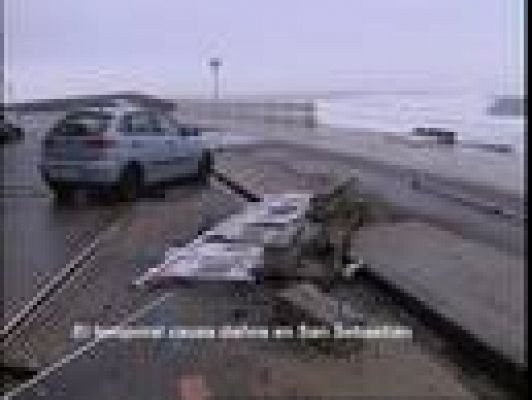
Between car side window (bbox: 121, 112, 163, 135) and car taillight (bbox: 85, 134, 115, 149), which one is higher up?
car side window (bbox: 121, 112, 163, 135)

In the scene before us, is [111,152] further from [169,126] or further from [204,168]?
[204,168]

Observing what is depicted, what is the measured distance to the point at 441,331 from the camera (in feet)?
29.0

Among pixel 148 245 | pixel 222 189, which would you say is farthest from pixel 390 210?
pixel 222 189

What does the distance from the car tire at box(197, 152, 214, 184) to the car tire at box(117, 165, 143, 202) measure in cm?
319

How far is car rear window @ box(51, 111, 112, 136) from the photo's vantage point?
20984mm

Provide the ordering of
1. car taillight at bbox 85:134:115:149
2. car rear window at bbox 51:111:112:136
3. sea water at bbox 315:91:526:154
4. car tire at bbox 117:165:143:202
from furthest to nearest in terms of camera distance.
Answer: sea water at bbox 315:91:526:154 < car rear window at bbox 51:111:112:136 < car taillight at bbox 85:134:115:149 < car tire at bbox 117:165:143:202

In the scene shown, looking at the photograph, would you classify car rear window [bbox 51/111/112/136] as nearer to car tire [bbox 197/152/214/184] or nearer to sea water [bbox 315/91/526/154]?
car tire [bbox 197/152/214/184]

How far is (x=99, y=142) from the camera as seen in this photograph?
20.7 metres

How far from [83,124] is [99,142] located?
2.52 feet

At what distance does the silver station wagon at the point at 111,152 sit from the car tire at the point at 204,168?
1481 millimetres

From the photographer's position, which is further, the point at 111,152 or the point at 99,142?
the point at 99,142

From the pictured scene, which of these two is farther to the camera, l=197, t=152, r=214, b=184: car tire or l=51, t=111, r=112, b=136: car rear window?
l=197, t=152, r=214, b=184: car tire

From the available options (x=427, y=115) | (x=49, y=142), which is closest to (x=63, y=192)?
(x=49, y=142)

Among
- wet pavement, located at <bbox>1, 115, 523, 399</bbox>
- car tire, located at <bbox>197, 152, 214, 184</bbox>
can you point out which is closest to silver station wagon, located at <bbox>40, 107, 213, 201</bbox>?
car tire, located at <bbox>197, 152, 214, 184</bbox>
